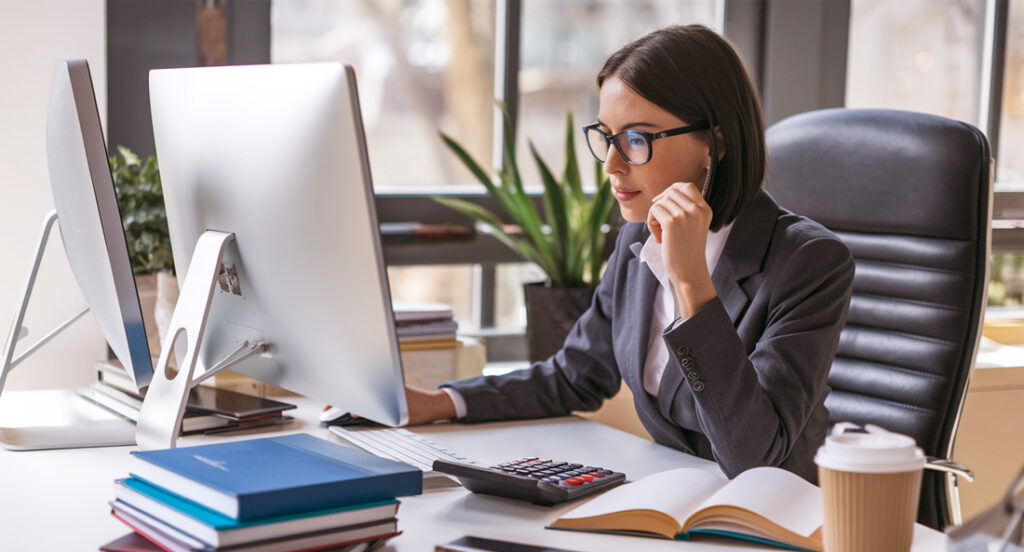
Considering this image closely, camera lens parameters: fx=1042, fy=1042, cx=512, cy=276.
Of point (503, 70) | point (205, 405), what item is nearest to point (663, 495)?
point (205, 405)

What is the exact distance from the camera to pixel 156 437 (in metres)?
1.26

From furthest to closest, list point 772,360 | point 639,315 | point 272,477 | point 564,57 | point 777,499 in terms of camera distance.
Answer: point 564,57 → point 639,315 → point 772,360 → point 777,499 → point 272,477

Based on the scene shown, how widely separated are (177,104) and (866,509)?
93cm

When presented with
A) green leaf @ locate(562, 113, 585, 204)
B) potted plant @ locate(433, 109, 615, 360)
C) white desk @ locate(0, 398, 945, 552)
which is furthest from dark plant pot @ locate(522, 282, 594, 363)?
white desk @ locate(0, 398, 945, 552)

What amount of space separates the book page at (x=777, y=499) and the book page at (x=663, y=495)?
0.08ft

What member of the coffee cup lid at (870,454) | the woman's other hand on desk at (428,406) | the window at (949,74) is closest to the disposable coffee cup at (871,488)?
the coffee cup lid at (870,454)

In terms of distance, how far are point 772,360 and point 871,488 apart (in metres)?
0.55

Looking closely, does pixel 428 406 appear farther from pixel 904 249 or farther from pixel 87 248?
pixel 904 249

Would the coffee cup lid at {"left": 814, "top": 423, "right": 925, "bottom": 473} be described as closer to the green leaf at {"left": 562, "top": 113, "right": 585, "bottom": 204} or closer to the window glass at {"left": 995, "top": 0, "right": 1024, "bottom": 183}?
the green leaf at {"left": 562, "top": 113, "right": 585, "bottom": 204}

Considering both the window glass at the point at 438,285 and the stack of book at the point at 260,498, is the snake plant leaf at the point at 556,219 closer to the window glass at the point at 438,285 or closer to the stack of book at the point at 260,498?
the window glass at the point at 438,285

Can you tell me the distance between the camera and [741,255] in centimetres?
153

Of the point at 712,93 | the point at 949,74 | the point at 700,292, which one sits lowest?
the point at 700,292

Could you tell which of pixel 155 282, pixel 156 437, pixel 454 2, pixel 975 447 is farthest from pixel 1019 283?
pixel 156 437

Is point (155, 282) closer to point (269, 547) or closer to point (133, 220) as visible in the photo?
point (133, 220)
